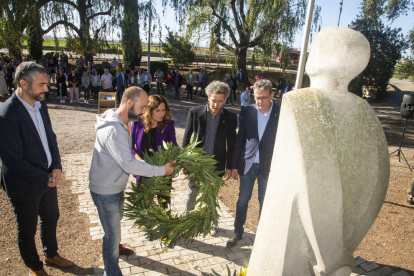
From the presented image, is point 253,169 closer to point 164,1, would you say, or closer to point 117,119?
point 117,119

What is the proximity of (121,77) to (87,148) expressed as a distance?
27.0ft

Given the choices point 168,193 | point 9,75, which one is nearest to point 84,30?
point 9,75

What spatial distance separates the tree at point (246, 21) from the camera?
1791 centimetres

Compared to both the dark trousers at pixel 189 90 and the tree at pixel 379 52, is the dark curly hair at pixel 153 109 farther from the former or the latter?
the tree at pixel 379 52

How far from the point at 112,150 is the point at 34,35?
2063cm

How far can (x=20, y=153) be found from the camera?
117 inches

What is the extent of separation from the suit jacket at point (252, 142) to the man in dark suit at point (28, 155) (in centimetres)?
220

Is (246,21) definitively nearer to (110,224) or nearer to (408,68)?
(408,68)

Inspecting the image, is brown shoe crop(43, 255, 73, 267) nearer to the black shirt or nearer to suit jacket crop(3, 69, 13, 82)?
the black shirt

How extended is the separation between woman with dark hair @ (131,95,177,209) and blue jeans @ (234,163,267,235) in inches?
39.8

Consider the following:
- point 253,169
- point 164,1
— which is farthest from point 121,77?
point 253,169

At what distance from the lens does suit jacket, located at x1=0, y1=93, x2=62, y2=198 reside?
2912 mm

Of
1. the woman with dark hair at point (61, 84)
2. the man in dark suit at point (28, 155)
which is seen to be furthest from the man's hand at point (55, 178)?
the woman with dark hair at point (61, 84)

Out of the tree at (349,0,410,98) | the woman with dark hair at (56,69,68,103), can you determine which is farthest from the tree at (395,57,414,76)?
the woman with dark hair at (56,69,68,103)
